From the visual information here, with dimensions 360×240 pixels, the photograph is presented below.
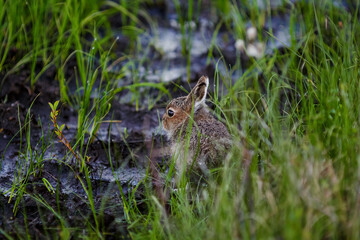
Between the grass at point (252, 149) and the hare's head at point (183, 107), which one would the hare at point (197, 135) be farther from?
the grass at point (252, 149)

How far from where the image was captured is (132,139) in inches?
216

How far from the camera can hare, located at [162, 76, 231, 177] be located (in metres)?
4.33

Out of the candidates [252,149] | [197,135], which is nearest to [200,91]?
[197,135]

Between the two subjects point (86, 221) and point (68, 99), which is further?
point (68, 99)

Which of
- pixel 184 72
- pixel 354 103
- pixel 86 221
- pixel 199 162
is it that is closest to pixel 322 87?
pixel 354 103

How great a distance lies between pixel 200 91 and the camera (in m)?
4.89

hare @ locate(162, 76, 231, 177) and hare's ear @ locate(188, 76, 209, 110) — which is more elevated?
hare's ear @ locate(188, 76, 209, 110)

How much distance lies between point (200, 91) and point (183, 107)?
0.35 meters

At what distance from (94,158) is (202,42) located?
266 cm

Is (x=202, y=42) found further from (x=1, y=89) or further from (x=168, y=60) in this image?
(x=1, y=89)

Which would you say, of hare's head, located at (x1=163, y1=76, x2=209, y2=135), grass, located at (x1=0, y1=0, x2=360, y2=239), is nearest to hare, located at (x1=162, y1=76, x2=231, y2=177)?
hare's head, located at (x1=163, y1=76, x2=209, y2=135)

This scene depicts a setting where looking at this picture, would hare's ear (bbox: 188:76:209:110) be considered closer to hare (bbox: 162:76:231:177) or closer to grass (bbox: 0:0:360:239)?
hare (bbox: 162:76:231:177)

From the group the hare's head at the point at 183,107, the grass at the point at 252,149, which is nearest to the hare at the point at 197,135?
the hare's head at the point at 183,107

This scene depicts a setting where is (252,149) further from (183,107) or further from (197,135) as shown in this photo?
(183,107)
